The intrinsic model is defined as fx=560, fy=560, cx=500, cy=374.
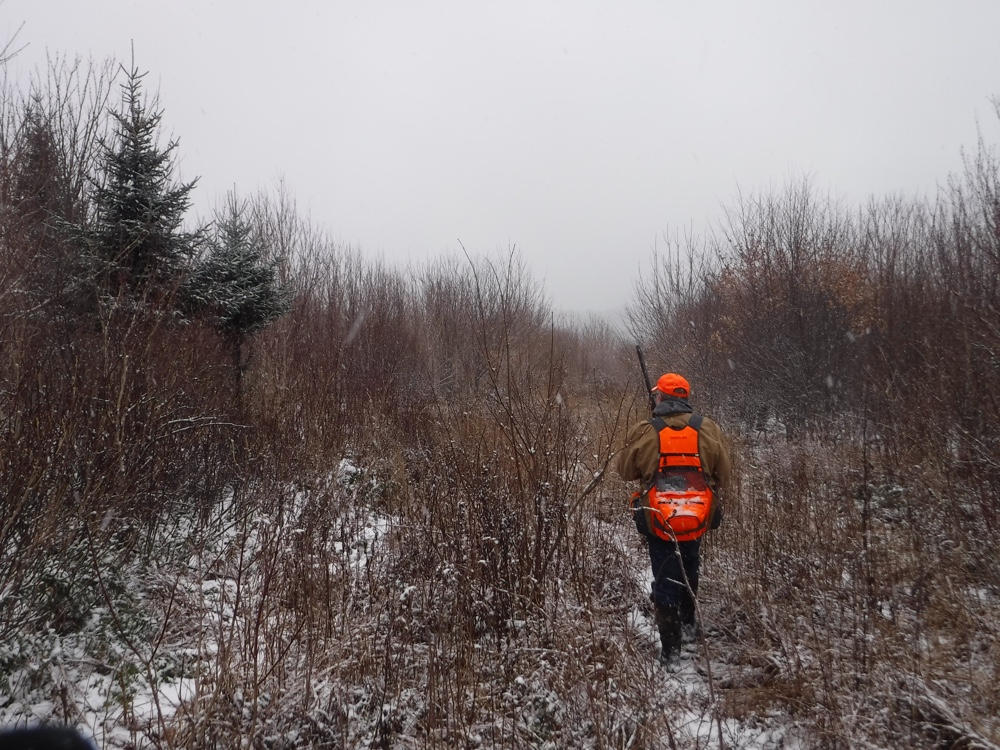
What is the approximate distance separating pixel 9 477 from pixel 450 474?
270 centimetres

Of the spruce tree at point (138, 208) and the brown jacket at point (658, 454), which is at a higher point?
the spruce tree at point (138, 208)

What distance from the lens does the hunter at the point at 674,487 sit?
3.57 metres

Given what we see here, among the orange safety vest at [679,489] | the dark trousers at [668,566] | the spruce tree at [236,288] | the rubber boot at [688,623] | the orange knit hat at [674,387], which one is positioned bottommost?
the rubber boot at [688,623]

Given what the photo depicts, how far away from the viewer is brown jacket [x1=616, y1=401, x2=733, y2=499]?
365 centimetres

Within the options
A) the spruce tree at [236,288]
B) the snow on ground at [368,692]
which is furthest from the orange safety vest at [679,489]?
the spruce tree at [236,288]

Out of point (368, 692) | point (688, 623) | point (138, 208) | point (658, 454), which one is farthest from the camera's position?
point (138, 208)

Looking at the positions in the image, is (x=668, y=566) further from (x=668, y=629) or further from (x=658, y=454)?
(x=658, y=454)

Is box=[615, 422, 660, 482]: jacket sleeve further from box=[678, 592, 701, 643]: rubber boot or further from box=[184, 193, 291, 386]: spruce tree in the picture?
box=[184, 193, 291, 386]: spruce tree

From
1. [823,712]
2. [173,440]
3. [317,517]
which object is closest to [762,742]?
[823,712]

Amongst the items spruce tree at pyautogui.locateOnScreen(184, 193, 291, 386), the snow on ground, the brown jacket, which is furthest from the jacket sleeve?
spruce tree at pyautogui.locateOnScreen(184, 193, 291, 386)

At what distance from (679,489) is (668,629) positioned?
909 mm

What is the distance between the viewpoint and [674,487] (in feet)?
11.8

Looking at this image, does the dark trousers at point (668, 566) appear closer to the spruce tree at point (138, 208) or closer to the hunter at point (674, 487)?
the hunter at point (674, 487)

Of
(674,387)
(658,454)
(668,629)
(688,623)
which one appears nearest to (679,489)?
(658,454)
